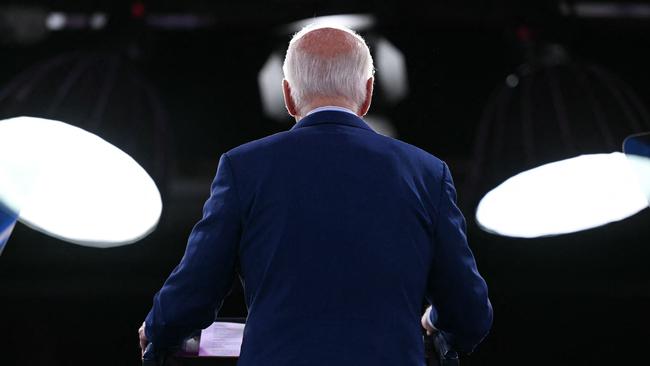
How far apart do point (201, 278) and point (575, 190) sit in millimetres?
2713

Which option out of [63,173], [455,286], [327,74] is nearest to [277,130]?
[63,173]

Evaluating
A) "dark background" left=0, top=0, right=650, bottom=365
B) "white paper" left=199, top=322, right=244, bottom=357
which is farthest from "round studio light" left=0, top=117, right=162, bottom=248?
"white paper" left=199, top=322, right=244, bottom=357

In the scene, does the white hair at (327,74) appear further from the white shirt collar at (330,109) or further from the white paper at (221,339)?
the white paper at (221,339)

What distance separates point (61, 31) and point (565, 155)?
213 cm

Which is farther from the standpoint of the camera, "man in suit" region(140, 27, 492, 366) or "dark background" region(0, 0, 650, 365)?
"dark background" region(0, 0, 650, 365)

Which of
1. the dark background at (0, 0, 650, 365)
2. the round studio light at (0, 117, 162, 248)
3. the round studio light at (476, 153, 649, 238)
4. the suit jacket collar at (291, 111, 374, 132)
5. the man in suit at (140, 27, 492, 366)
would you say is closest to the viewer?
the man in suit at (140, 27, 492, 366)

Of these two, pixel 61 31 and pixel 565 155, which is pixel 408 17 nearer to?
pixel 565 155

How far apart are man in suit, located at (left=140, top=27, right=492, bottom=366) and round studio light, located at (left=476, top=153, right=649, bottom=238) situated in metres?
2.33

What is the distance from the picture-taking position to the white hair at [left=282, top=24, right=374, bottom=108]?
3.99ft

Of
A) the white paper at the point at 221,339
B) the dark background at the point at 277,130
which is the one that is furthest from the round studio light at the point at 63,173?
the white paper at the point at 221,339

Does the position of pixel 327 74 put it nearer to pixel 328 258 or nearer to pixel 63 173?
pixel 328 258

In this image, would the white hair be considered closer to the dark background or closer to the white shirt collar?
the white shirt collar

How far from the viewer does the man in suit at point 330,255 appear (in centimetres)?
105

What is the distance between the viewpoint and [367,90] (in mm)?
1269
